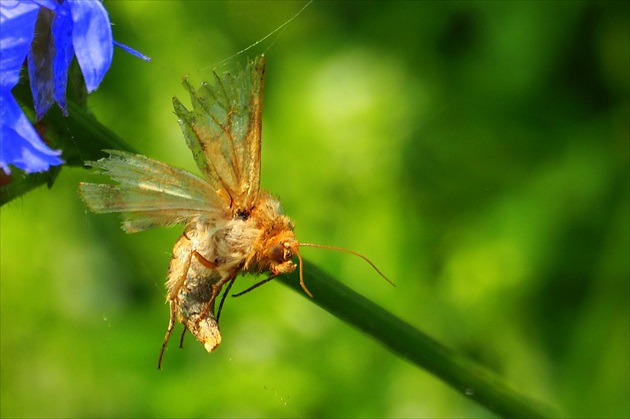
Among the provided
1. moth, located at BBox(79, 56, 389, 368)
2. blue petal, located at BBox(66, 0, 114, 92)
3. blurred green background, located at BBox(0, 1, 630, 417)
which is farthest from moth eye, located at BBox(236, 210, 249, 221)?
blurred green background, located at BBox(0, 1, 630, 417)

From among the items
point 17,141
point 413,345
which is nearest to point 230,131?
point 17,141

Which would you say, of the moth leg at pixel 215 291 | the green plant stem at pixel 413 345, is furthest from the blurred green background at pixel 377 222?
the moth leg at pixel 215 291

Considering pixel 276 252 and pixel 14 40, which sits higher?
pixel 14 40

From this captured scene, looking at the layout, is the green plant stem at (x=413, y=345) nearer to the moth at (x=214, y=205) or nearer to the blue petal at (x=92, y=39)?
the moth at (x=214, y=205)

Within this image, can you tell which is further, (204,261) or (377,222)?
(377,222)

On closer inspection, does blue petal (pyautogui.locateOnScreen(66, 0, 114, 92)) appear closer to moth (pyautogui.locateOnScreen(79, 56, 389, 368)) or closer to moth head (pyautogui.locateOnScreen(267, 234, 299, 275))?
moth (pyautogui.locateOnScreen(79, 56, 389, 368))

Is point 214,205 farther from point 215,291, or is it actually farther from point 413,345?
point 413,345
